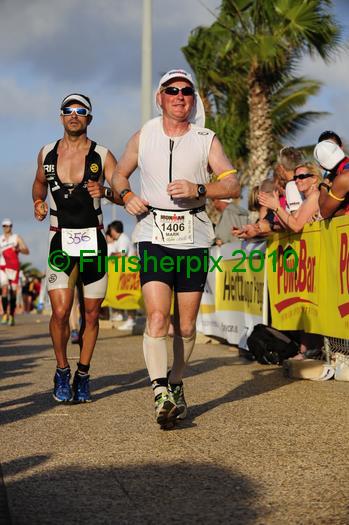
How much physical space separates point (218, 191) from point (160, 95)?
2.56 feet

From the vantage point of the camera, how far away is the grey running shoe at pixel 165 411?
617 centimetres

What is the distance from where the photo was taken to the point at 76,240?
7.78m

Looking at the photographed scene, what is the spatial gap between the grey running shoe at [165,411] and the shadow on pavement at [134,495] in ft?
3.34

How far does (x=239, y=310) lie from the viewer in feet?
42.3

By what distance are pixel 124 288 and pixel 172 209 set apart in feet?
45.2

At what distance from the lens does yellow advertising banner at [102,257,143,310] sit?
19.4m

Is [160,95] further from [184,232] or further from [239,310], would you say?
[239,310]

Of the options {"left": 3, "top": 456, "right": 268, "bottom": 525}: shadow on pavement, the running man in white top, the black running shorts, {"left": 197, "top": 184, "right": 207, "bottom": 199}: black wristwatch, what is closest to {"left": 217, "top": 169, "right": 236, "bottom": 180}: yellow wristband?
the running man in white top

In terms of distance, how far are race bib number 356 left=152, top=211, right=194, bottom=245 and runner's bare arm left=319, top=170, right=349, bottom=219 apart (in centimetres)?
190

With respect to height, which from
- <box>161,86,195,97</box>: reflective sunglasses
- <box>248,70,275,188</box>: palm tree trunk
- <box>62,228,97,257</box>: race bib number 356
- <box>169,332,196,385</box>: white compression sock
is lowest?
<box>169,332,196,385</box>: white compression sock

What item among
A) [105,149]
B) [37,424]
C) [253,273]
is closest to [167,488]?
[37,424]

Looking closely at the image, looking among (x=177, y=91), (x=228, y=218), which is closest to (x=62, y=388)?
(x=177, y=91)

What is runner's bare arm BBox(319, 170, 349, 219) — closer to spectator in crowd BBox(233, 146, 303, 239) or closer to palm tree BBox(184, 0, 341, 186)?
spectator in crowd BBox(233, 146, 303, 239)

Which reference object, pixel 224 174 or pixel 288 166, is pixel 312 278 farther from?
pixel 224 174
